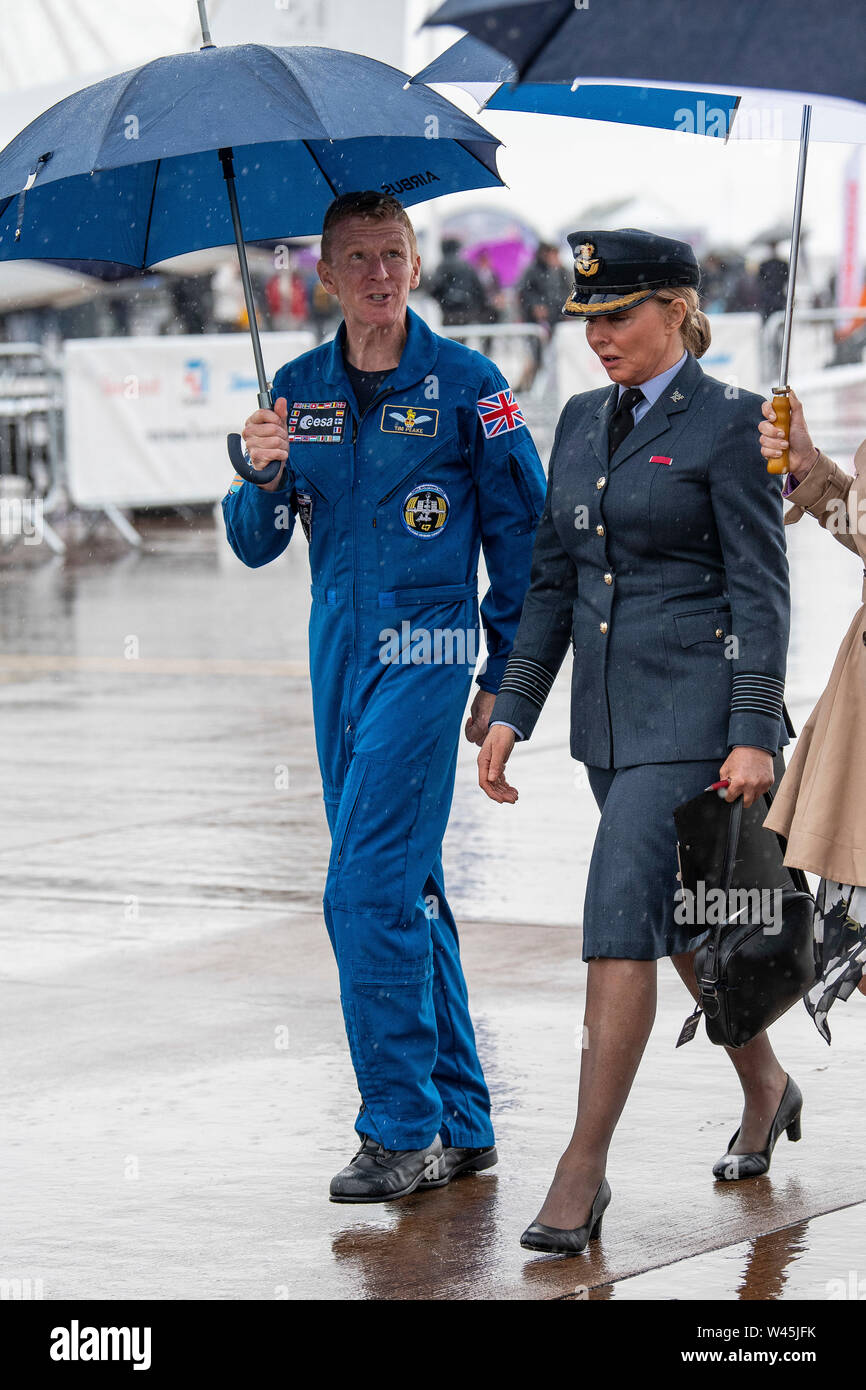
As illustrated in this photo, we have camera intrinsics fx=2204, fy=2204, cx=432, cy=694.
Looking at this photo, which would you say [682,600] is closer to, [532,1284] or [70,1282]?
[532,1284]

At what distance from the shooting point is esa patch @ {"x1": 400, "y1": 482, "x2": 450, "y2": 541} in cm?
480

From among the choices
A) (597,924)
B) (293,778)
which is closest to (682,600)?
(597,924)

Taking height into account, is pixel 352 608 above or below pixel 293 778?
above

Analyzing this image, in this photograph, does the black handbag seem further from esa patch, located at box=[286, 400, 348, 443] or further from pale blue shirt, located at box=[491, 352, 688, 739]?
esa patch, located at box=[286, 400, 348, 443]

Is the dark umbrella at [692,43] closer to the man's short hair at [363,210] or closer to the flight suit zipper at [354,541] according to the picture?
the man's short hair at [363,210]

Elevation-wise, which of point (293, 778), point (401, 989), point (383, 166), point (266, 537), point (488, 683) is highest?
point (383, 166)

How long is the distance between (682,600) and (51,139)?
1.65m

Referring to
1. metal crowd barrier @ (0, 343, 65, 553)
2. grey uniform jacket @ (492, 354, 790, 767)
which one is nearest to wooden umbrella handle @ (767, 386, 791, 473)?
grey uniform jacket @ (492, 354, 790, 767)

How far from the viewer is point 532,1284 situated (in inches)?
160

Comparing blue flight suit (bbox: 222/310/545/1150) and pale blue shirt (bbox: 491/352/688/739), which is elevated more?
pale blue shirt (bbox: 491/352/688/739)

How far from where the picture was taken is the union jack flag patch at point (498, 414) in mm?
4855
